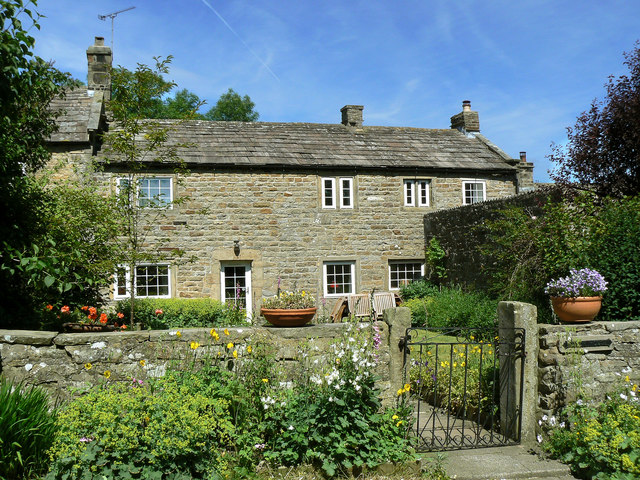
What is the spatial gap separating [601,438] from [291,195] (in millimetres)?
11540

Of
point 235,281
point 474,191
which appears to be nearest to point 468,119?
point 474,191

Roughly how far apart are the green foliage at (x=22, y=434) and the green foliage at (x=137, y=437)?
16 cm

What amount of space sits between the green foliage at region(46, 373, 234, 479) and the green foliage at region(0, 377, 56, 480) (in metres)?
0.16

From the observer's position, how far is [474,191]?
17062 mm

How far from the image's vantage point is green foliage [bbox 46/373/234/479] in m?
4.12

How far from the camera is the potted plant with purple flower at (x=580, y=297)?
5848mm

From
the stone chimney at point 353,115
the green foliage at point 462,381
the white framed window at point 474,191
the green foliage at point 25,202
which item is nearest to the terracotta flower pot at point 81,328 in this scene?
the green foliage at point 25,202

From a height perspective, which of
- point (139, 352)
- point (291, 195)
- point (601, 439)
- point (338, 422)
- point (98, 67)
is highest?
point (98, 67)

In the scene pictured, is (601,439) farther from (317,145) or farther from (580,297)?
(317,145)

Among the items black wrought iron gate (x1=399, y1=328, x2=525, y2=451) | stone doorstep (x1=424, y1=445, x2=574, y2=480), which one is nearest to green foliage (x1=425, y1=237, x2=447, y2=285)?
black wrought iron gate (x1=399, y1=328, x2=525, y2=451)

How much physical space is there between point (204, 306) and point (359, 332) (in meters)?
8.35

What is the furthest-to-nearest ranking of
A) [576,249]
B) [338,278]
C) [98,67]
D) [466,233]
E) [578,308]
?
1. [98,67]
2. [338,278]
3. [466,233]
4. [576,249]
5. [578,308]

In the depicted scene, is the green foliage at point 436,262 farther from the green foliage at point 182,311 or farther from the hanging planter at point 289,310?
the hanging planter at point 289,310

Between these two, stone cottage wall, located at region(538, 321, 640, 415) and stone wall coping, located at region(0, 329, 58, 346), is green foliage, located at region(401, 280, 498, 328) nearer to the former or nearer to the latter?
stone cottage wall, located at region(538, 321, 640, 415)
